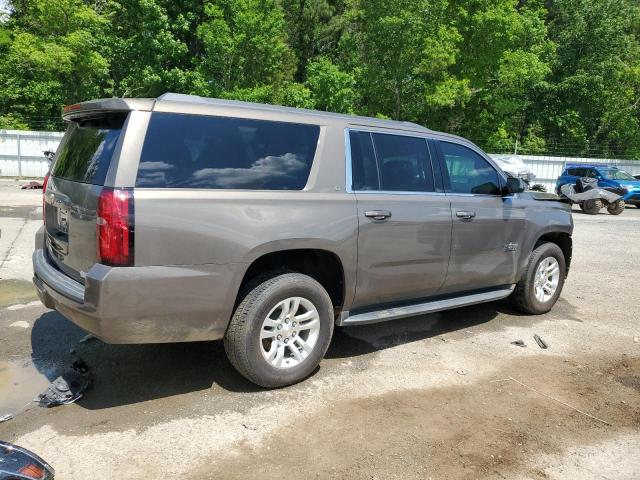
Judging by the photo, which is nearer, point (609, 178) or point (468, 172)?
point (468, 172)

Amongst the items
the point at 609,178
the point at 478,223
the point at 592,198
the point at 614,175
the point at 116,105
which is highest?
the point at 116,105

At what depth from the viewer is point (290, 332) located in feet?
12.9

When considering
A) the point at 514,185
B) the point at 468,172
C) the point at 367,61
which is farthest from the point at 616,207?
the point at 468,172

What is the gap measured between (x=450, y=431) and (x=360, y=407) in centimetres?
62

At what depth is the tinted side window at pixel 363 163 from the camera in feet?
13.9

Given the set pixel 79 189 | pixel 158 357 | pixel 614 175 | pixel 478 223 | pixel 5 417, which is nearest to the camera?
pixel 5 417

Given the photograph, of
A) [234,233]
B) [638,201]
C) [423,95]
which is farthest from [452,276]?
[423,95]

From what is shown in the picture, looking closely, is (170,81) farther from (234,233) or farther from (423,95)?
(234,233)

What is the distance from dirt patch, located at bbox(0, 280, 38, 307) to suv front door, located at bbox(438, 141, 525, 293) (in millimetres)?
4454

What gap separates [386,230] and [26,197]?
49.4 feet

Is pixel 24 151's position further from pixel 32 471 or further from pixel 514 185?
pixel 32 471

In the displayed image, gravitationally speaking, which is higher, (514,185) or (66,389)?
(514,185)

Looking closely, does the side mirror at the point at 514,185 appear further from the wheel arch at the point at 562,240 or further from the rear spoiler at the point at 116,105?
the rear spoiler at the point at 116,105

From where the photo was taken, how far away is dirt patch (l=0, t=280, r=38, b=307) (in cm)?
578
